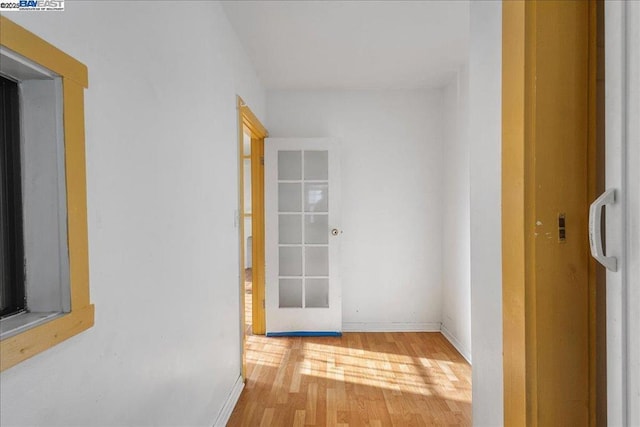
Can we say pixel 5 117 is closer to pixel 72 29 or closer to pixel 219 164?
pixel 72 29

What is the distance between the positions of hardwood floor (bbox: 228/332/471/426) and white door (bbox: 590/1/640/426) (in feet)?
6.16

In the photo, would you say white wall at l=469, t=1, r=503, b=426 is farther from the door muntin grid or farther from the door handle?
the door muntin grid

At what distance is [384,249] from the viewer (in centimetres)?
435

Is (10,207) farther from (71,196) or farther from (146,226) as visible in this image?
(146,226)

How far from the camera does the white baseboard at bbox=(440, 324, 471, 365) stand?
3.54 m

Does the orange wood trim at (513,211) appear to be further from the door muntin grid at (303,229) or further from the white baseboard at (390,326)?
the white baseboard at (390,326)

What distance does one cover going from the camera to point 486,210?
1.20m

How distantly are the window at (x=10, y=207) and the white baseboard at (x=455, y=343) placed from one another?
3.35 m

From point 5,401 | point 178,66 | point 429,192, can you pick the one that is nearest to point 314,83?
point 429,192

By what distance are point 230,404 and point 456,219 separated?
2478 mm

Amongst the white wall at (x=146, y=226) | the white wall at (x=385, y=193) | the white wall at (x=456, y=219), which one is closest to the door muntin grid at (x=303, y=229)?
the white wall at (x=385, y=193)

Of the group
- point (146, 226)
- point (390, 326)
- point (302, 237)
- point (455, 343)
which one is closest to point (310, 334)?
point (390, 326)

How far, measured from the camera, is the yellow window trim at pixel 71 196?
84 cm

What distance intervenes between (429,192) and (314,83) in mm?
1603
